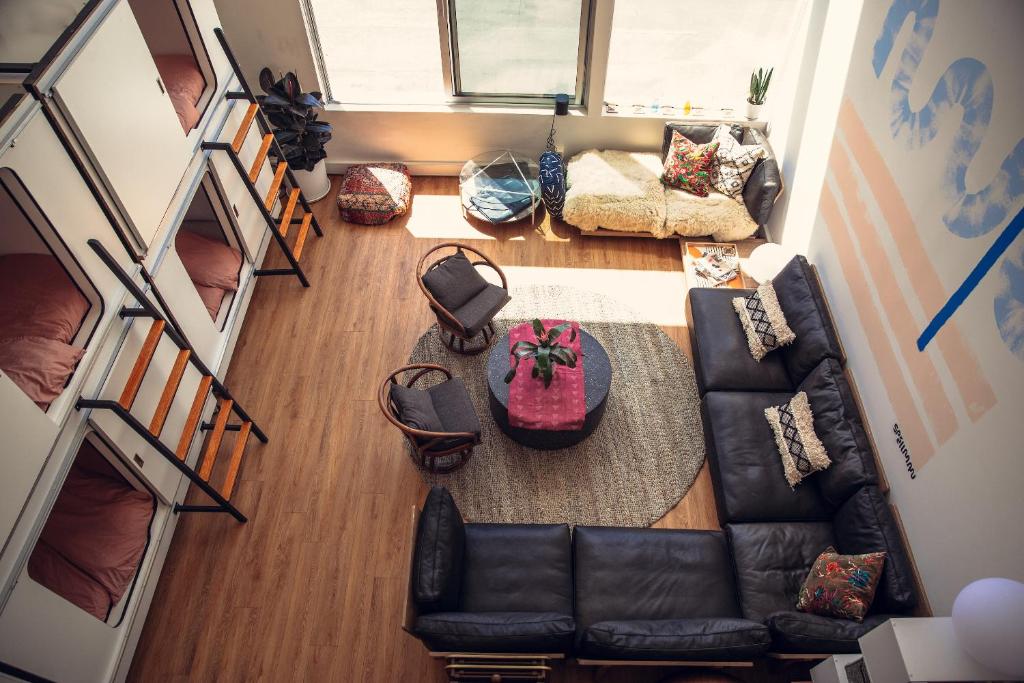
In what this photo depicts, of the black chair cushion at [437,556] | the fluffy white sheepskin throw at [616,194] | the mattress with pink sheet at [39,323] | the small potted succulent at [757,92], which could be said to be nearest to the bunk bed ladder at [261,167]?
the mattress with pink sheet at [39,323]

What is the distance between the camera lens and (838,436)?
13.2 ft

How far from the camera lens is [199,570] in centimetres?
425

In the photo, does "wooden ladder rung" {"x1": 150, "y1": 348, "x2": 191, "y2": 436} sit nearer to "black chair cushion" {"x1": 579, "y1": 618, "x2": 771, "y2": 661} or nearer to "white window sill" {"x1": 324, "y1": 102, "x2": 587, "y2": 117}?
"black chair cushion" {"x1": 579, "y1": 618, "x2": 771, "y2": 661}

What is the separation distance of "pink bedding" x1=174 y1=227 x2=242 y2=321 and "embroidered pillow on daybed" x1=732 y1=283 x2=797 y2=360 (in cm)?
399

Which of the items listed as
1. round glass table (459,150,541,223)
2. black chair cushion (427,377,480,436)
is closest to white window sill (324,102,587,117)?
round glass table (459,150,541,223)

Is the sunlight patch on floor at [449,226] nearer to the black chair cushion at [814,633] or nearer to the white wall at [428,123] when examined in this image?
the white wall at [428,123]

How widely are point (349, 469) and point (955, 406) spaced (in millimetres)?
3797

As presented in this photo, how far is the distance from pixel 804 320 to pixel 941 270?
3.70ft

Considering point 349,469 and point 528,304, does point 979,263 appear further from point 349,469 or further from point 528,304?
point 349,469

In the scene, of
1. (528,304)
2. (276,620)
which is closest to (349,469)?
(276,620)

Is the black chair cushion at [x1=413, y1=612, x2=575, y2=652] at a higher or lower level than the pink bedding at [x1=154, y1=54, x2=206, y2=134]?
lower

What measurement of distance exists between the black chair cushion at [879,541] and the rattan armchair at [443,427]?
2.36 m

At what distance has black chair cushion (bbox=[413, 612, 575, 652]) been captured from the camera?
10.6ft

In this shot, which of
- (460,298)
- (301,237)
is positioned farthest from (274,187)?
(460,298)
